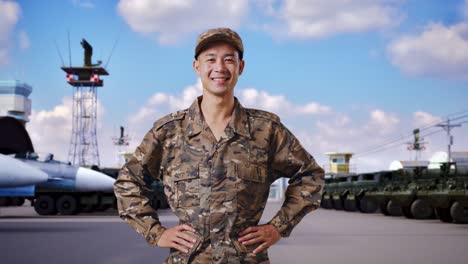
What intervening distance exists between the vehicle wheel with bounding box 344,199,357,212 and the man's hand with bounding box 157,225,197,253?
99.9 feet

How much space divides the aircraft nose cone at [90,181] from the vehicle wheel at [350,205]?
43.1 feet

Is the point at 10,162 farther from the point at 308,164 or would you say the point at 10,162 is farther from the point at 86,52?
the point at 86,52

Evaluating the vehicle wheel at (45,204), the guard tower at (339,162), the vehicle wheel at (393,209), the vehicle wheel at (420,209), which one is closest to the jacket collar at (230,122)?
the vehicle wheel at (420,209)

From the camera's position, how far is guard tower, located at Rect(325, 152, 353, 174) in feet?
240

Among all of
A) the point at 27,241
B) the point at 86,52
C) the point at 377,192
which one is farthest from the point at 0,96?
the point at 27,241

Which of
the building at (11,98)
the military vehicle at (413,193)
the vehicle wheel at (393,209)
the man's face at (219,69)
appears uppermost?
the building at (11,98)

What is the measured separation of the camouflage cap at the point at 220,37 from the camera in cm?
281

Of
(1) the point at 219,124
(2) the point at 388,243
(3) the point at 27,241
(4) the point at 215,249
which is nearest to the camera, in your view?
(4) the point at 215,249

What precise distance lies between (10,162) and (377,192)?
→ 1467cm

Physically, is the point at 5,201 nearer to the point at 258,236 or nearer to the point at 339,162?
the point at 258,236

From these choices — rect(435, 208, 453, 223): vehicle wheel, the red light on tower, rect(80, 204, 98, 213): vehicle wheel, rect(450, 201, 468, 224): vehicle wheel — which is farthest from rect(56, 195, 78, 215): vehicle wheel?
the red light on tower

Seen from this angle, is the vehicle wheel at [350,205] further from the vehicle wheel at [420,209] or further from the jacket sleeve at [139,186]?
the jacket sleeve at [139,186]

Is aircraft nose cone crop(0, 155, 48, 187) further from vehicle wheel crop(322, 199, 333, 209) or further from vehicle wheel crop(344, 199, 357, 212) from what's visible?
vehicle wheel crop(322, 199, 333, 209)

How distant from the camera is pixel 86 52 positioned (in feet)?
240
